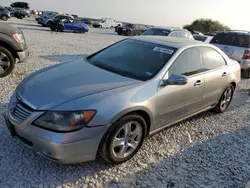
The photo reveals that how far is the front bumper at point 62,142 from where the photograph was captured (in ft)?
8.30

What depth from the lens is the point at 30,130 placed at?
2611 mm

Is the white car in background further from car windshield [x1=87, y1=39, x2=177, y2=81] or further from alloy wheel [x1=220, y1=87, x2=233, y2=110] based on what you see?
car windshield [x1=87, y1=39, x2=177, y2=81]

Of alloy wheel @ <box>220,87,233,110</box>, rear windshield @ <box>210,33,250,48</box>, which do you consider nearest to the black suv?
rear windshield @ <box>210,33,250,48</box>

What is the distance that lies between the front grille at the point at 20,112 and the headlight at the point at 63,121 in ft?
Result: 0.54

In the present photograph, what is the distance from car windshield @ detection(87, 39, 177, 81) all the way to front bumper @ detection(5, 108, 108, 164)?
108cm

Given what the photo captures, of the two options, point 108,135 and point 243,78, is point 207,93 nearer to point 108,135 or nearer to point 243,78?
point 108,135

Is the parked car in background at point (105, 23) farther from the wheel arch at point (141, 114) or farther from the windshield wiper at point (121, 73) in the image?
the wheel arch at point (141, 114)

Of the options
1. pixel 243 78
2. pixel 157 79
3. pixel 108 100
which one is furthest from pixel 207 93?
pixel 243 78

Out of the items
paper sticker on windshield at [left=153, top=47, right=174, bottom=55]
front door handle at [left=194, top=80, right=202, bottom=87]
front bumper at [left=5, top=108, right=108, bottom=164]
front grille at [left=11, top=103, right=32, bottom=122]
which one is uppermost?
paper sticker on windshield at [left=153, top=47, right=174, bottom=55]

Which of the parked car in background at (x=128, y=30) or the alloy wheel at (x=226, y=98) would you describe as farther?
the parked car in background at (x=128, y=30)

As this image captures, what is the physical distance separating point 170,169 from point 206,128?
5.18 feet

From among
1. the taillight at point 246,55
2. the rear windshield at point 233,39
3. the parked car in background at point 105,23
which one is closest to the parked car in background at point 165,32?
the rear windshield at point 233,39

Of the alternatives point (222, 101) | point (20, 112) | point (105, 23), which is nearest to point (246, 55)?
point (222, 101)

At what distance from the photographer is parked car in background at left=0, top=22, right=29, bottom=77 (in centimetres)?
561
